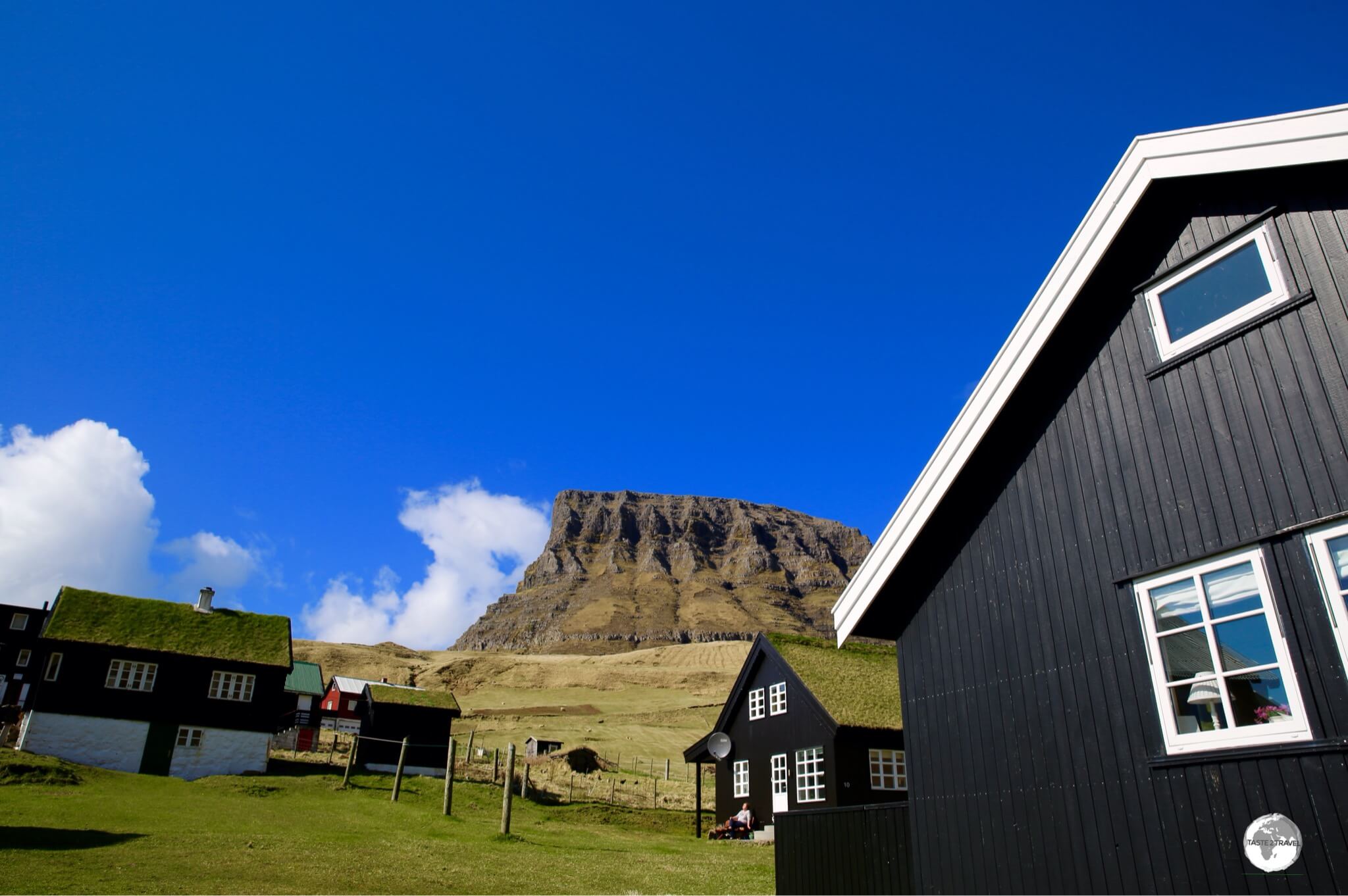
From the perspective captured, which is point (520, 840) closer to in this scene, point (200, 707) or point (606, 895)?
point (606, 895)

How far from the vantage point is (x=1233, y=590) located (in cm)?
775

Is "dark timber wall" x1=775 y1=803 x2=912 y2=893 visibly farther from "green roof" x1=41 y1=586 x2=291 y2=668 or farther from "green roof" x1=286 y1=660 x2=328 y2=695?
"green roof" x1=286 y1=660 x2=328 y2=695

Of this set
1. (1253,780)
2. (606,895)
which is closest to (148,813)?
(606,895)

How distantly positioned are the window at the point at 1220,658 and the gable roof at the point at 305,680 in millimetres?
66924

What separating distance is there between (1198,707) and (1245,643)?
2.56ft

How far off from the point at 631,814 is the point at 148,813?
18.4m

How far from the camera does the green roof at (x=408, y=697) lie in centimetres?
4662

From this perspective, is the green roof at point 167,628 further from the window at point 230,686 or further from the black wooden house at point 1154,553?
the black wooden house at point 1154,553

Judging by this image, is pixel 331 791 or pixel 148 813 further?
pixel 331 791

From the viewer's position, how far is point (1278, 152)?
7.89 meters

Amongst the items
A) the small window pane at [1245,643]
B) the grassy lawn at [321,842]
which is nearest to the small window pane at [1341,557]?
the small window pane at [1245,643]

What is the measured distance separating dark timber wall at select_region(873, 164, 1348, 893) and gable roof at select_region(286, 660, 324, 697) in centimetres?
6439

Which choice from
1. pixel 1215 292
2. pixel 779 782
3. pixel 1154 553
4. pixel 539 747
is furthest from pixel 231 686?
pixel 1215 292

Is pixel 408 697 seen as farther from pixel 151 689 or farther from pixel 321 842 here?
pixel 321 842
